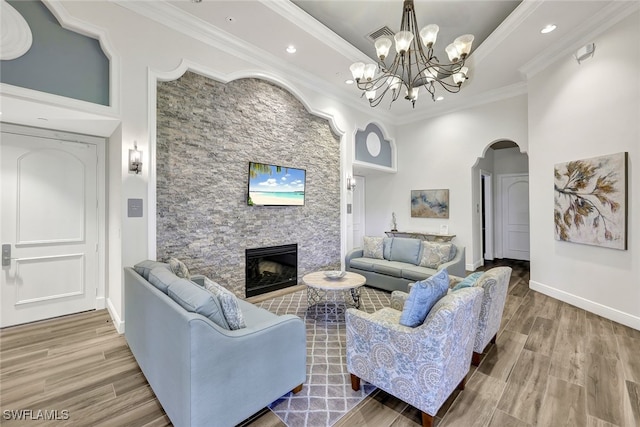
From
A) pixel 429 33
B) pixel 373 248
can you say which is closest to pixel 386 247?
pixel 373 248

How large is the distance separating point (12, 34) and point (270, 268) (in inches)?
151

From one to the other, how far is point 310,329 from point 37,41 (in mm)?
4005

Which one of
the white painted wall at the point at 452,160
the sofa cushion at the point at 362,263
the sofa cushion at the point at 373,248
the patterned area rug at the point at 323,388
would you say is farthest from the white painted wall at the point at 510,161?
the patterned area rug at the point at 323,388

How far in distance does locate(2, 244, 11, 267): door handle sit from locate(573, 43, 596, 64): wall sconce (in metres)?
7.58

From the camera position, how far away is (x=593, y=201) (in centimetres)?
356

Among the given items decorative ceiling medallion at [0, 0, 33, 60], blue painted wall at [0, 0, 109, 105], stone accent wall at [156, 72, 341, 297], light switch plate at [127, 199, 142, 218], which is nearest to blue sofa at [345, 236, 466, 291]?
stone accent wall at [156, 72, 341, 297]

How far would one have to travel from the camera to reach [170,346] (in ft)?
5.48

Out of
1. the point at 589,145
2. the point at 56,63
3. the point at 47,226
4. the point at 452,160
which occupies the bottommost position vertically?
the point at 47,226

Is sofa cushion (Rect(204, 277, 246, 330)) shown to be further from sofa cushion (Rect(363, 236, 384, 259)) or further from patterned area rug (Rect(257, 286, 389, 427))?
sofa cushion (Rect(363, 236, 384, 259))

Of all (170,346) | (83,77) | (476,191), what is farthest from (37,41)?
(476,191)

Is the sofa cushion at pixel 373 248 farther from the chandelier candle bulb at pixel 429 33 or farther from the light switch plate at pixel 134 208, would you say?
the light switch plate at pixel 134 208

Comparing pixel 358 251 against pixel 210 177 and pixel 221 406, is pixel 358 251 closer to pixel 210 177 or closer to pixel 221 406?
pixel 210 177

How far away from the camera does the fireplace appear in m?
4.25

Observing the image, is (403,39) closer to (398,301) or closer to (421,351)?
(398,301)
